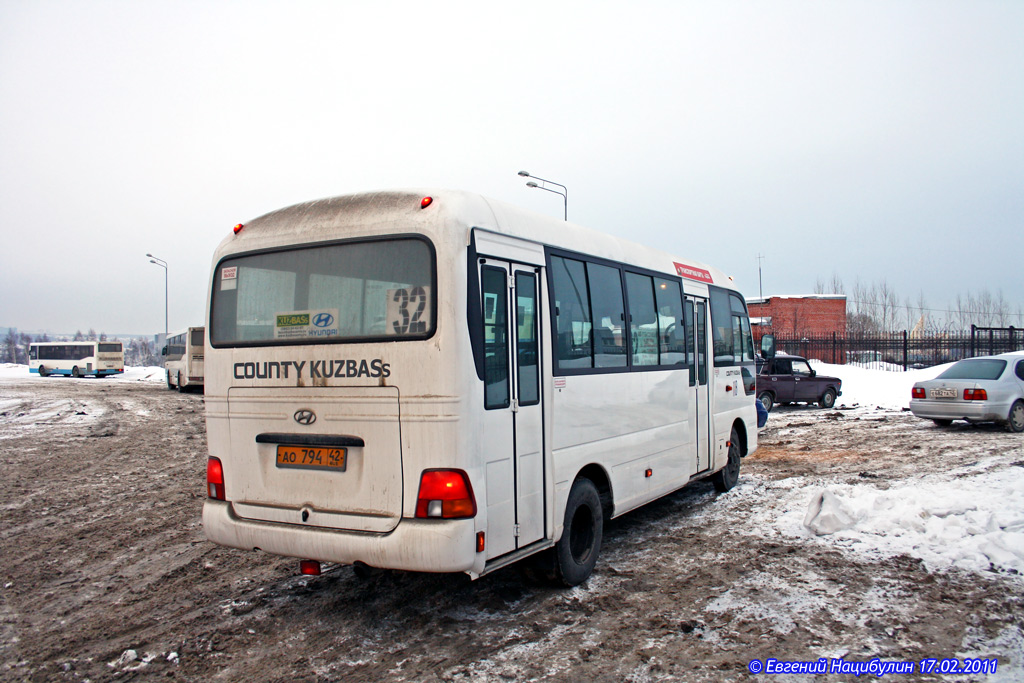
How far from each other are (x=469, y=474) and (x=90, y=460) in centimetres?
1087

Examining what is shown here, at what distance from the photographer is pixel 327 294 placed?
16.7 ft

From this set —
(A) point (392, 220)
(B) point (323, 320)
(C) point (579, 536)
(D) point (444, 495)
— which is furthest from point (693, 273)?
(D) point (444, 495)

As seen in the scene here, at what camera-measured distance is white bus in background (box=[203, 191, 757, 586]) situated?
4648 mm

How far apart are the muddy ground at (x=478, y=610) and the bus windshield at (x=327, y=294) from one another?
6.58 feet

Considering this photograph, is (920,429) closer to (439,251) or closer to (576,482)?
(576,482)

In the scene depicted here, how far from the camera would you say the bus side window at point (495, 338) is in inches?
194

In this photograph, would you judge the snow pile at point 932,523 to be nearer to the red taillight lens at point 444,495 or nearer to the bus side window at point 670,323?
the bus side window at point 670,323

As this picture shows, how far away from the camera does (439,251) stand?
4770 mm

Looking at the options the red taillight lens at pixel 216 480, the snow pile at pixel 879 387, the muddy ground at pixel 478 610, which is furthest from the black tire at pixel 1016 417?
the red taillight lens at pixel 216 480

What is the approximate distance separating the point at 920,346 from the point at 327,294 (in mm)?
35276

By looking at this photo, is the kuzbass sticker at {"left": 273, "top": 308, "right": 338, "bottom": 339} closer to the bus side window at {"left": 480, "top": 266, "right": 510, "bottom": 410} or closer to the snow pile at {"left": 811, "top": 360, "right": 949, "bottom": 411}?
the bus side window at {"left": 480, "top": 266, "right": 510, "bottom": 410}

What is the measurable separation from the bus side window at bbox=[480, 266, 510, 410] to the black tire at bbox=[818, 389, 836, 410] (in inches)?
761

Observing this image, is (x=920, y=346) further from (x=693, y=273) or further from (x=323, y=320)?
(x=323, y=320)

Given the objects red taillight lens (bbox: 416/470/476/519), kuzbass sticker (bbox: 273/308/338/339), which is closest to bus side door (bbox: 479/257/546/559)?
red taillight lens (bbox: 416/470/476/519)
